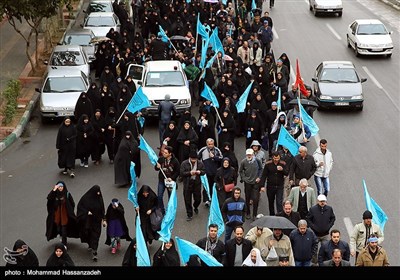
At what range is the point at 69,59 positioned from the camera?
91.2 feet

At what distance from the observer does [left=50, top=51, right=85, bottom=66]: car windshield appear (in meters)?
27.5

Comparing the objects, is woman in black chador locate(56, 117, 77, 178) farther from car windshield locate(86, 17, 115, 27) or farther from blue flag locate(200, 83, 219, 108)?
car windshield locate(86, 17, 115, 27)

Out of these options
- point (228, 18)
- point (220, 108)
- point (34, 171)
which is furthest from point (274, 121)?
point (228, 18)

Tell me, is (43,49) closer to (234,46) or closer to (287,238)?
(234,46)

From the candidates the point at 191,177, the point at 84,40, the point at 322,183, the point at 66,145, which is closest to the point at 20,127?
the point at 66,145

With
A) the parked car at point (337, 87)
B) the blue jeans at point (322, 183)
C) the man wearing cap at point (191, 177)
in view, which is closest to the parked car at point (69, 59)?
the parked car at point (337, 87)

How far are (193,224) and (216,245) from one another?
412 cm

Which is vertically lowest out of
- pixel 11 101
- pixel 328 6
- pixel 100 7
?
pixel 328 6

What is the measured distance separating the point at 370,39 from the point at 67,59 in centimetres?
1057

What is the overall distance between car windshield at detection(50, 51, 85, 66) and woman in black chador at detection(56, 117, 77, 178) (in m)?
7.66

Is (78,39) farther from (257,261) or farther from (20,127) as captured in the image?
(257,261)

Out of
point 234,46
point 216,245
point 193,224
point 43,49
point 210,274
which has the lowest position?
point 43,49

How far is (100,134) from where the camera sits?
20.6 metres

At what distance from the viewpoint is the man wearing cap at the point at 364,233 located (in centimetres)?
1309
